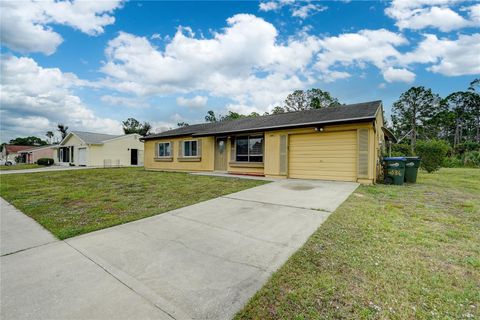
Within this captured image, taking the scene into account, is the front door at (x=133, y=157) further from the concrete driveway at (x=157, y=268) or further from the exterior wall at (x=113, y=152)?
the concrete driveway at (x=157, y=268)

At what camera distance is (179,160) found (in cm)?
1599

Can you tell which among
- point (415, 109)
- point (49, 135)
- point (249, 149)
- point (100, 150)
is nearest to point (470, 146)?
point (415, 109)

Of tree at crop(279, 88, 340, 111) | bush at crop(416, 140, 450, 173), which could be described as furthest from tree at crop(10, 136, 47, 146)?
bush at crop(416, 140, 450, 173)

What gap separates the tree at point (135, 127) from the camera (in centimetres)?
5191

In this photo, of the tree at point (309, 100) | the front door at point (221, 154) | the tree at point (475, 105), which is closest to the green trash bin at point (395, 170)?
the front door at point (221, 154)

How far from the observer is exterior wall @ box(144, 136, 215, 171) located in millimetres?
14359

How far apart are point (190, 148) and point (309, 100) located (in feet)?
87.0

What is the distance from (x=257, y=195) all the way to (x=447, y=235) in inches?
165

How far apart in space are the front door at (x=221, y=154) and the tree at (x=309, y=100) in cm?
2440

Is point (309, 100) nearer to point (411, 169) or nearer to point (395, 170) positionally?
point (411, 169)

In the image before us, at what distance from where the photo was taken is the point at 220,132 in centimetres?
1292

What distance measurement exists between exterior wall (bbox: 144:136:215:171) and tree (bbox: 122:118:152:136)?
36.7 meters

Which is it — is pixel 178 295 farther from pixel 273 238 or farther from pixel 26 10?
pixel 26 10

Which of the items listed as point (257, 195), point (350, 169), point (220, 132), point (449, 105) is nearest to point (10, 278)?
point (257, 195)
